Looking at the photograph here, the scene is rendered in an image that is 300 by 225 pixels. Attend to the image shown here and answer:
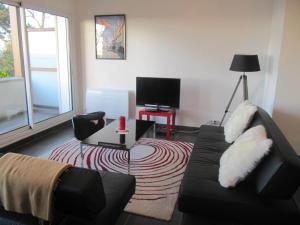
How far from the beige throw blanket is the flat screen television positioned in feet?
10.5

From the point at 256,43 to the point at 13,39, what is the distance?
12.5 ft

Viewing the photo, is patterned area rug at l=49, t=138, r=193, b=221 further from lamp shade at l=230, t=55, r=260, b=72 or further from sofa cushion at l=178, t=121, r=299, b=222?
lamp shade at l=230, t=55, r=260, b=72

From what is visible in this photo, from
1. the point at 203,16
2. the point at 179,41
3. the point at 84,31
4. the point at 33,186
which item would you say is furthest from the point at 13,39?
the point at 33,186

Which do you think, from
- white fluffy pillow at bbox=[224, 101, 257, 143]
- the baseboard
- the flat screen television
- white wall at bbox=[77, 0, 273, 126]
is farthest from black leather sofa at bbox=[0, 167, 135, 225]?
white wall at bbox=[77, 0, 273, 126]

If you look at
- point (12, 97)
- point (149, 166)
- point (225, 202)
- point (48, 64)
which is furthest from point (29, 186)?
point (48, 64)

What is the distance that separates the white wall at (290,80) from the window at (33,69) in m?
3.72

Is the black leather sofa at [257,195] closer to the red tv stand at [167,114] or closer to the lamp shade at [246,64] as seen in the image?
the lamp shade at [246,64]

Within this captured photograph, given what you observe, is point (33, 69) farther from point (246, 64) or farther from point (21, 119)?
point (246, 64)

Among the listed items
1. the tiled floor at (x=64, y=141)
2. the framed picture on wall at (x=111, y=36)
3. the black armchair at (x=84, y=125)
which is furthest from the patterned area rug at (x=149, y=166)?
the framed picture on wall at (x=111, y=36)

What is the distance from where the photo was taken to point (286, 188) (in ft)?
5.07

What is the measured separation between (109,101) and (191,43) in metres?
1.87

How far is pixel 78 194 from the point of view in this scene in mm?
1123

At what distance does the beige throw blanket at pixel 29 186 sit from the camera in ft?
3.76

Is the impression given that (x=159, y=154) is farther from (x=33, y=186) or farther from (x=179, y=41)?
(x=33, y=186)
